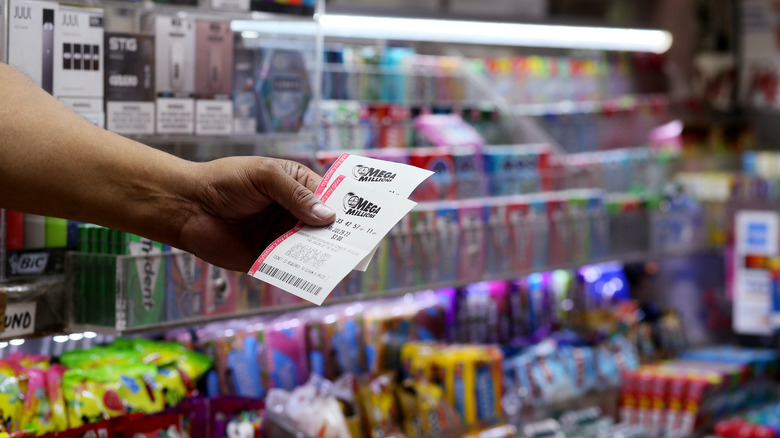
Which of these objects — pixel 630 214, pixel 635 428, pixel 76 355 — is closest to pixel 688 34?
pixel 630 214

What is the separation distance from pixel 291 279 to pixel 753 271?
13.2 feet

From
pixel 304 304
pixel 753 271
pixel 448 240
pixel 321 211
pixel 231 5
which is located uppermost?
pixel 231 5

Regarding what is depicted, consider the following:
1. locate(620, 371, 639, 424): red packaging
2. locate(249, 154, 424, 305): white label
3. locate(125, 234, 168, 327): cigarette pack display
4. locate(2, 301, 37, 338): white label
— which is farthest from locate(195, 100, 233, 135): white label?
locate(620, 371, 639, 424): red packaging

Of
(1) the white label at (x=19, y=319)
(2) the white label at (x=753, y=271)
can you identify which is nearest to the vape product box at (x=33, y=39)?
(1) the white label at (x=19, y=319)

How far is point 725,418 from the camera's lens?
473 centimetres

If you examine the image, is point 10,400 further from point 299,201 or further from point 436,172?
point 436,172

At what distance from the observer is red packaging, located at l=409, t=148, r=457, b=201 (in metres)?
3.45

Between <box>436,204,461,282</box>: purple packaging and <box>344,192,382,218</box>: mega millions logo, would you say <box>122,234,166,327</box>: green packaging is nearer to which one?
<box>344,192,382,218</box>: mega millions logo

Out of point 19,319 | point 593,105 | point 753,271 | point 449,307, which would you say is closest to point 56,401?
point 19,319

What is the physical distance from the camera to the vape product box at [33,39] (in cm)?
213

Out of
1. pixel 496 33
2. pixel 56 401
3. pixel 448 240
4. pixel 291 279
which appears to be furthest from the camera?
pixel 496 33

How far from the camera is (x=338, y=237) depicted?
5.54ft

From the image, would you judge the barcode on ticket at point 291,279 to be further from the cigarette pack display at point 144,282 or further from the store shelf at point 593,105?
the store shelf at point 593,105

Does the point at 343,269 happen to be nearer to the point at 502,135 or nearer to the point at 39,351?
the point at 39,351
